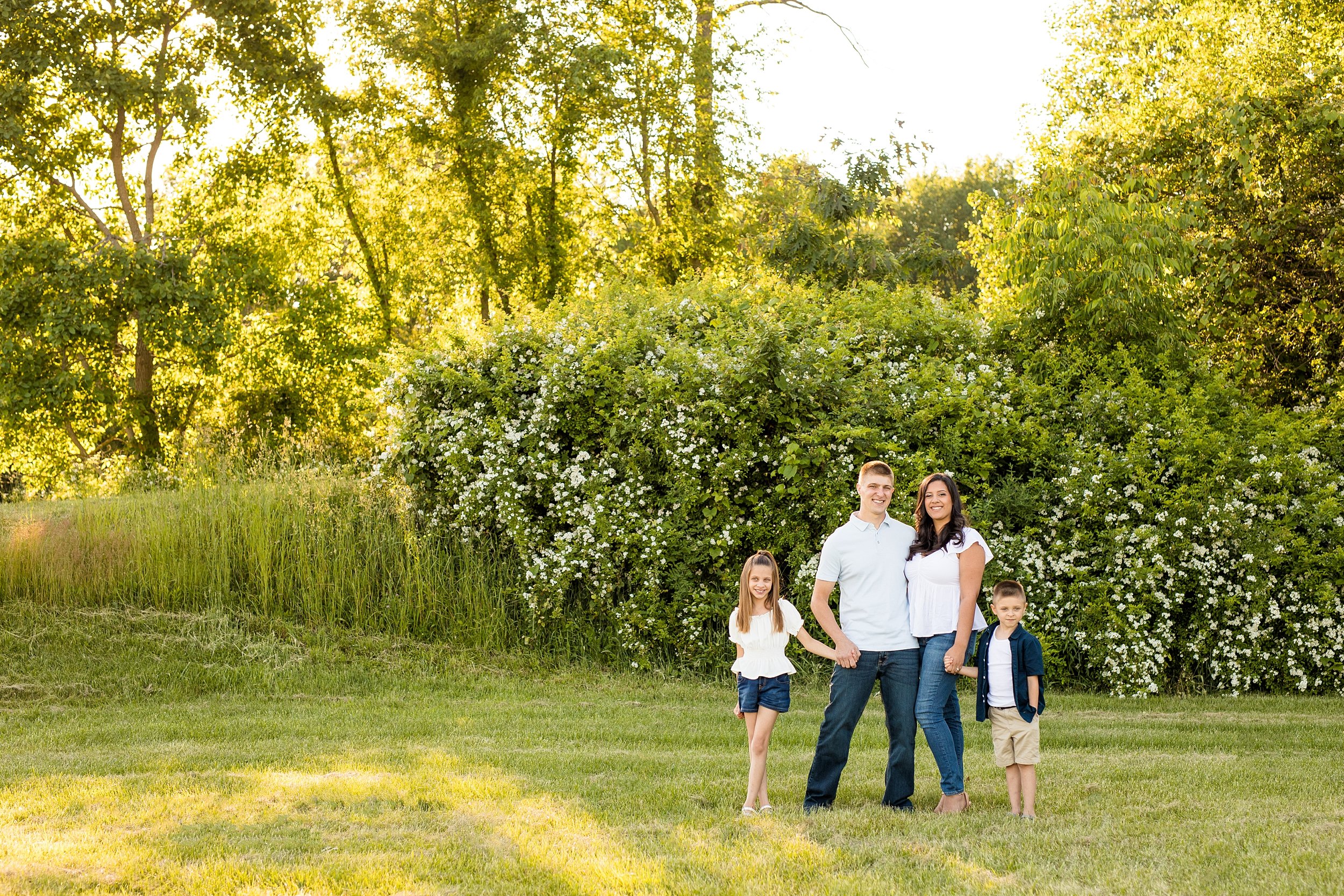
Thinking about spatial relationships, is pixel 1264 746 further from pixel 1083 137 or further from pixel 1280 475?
pixel 1083 137

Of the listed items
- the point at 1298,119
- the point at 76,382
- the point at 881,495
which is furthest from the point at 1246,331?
the point at 76,382

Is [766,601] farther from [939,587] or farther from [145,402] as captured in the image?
[145,402]

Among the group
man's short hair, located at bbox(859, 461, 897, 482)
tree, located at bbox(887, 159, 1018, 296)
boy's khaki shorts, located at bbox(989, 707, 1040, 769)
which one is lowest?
boy's khaki shorts, located at bbox(989, 707, 1040, 769)

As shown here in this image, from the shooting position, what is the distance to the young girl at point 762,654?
6.00 meters

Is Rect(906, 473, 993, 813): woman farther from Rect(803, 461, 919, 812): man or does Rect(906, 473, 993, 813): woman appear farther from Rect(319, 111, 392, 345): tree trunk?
Rect(319, 111, 392, 345): tree trunk

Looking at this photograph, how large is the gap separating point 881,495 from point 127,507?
959 cm

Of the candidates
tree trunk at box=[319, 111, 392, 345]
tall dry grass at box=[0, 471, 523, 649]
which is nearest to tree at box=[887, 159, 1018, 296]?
tree trunk at box=[319, 111, 392, 345]

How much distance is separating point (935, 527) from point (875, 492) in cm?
37

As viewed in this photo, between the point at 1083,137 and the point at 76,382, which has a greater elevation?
the point at 1083,137

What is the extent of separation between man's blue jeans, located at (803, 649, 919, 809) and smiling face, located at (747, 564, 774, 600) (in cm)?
57

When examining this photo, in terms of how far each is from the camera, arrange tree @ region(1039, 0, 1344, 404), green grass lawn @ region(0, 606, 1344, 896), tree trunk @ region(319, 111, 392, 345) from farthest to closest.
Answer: tree trunk @ region(319, 111, 392, 345) → tree @ region(1039, 0, 1344, 404) → green grass lawn @ region(0, 606, 1344, 896)

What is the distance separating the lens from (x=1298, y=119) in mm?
13672

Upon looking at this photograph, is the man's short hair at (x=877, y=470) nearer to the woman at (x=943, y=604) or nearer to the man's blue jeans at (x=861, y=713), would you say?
the woman at (x=943, y=604)

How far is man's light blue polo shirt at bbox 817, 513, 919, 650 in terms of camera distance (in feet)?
19.6
